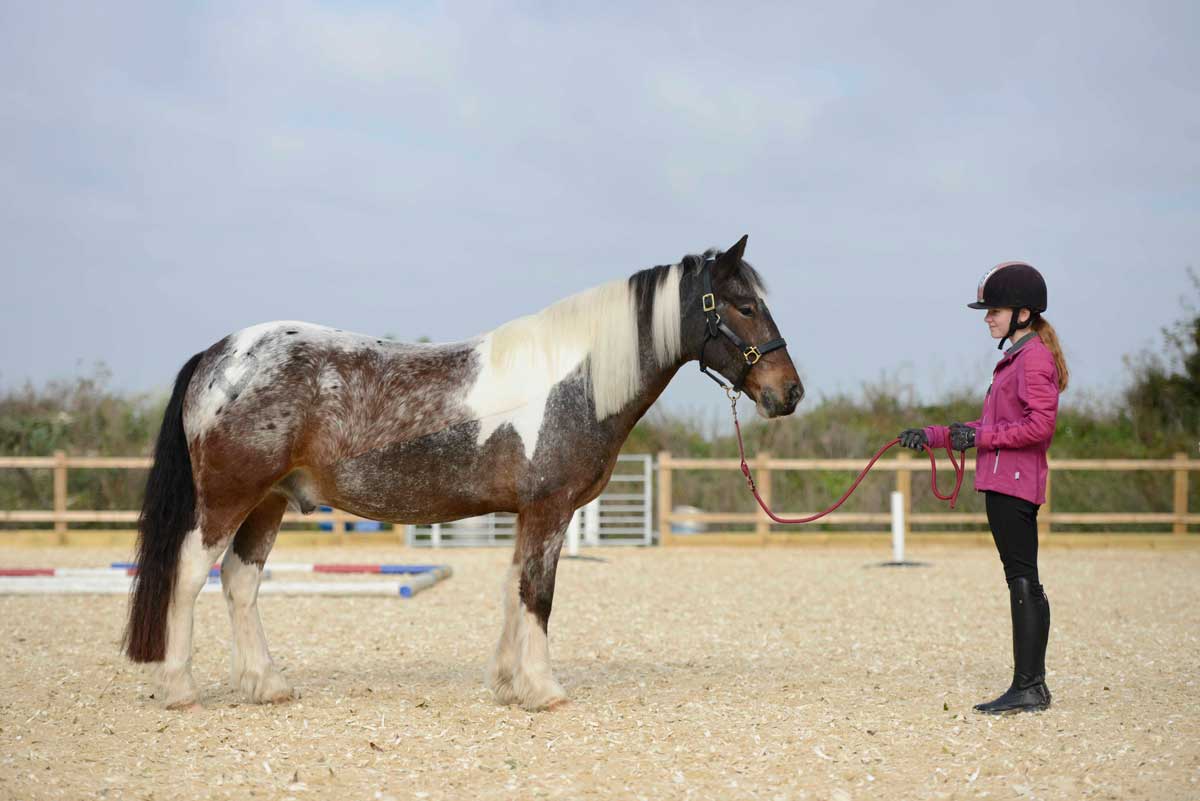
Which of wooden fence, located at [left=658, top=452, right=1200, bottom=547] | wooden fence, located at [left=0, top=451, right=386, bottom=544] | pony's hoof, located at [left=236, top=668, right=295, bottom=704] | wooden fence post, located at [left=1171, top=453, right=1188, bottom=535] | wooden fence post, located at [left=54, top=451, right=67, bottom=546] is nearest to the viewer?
pony's hoof, located at [left=236, top=668, right=295, bottom=704]

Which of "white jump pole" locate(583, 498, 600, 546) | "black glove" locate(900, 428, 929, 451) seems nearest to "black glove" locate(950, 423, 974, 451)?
"black glove" locate(900, 428, 929, 451)

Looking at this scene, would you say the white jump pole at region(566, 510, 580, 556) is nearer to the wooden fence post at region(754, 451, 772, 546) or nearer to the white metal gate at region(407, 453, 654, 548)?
the white metal gate at region(407, 453, 654, 548)

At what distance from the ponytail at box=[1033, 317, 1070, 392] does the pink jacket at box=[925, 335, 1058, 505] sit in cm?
4

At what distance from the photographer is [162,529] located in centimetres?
465

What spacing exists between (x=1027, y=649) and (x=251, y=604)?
350 centimetres

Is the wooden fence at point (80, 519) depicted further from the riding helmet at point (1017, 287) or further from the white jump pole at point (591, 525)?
the riding helmet at point (1017, 287)

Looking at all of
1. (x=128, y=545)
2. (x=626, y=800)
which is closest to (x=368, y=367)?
(x=626, y=800)

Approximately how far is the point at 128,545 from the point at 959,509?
12.5 meters

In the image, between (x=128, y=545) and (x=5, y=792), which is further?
(x=128, y=545)

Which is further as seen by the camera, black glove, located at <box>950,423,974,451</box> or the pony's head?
the pony's head

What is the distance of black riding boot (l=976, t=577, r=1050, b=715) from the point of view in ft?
14.9

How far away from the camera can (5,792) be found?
3.44 metres

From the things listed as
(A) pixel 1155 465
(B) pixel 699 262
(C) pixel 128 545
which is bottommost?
(C) pixel 128 545

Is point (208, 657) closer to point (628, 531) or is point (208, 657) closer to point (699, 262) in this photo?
point (699, 262)
